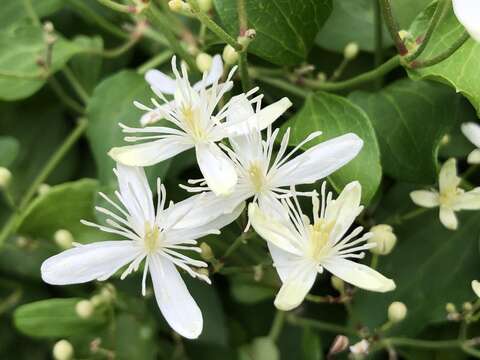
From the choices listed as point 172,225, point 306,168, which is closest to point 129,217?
point 172,225

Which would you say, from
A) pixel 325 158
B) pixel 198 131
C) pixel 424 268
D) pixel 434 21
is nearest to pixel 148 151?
pixel 198 131

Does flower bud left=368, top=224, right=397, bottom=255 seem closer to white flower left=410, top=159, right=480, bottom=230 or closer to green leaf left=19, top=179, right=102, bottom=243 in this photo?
white flower left=410, top=159, right=480, bottom=230

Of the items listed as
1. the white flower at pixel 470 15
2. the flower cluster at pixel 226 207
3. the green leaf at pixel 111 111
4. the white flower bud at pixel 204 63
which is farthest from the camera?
the green leaf at pixel 111 111

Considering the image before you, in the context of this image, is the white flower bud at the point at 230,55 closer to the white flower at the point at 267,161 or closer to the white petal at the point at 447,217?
the white flower at the point at 267,161

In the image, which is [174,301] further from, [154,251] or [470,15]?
[470,15]

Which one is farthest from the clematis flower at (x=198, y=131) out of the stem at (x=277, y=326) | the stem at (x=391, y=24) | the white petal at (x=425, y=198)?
the stem at (x=277, y=326)

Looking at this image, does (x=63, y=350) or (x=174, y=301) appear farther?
(x=63, y=350)
